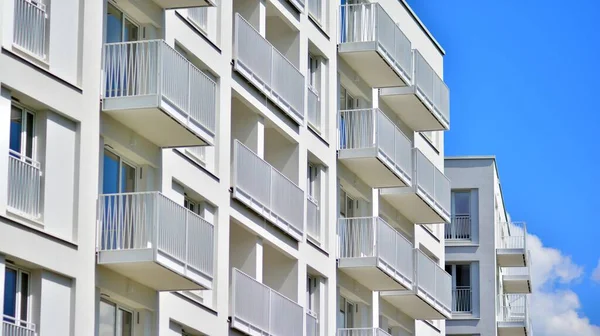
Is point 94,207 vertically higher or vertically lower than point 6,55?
lower

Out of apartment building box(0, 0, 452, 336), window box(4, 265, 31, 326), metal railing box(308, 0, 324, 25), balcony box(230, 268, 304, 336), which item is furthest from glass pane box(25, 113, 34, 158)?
metal railing box(308, 0, 324, 25)

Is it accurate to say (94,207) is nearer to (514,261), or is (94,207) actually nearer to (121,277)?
(121,277)

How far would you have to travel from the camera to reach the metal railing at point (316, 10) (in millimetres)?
45375

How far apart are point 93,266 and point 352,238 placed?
1711 cm

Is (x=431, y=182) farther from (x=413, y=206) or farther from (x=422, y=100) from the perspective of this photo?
(x=422, y=100)

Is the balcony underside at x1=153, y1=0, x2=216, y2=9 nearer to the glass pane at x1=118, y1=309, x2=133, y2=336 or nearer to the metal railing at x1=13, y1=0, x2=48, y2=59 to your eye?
the metal railing at x1=13, y1=0, x2=48, y2=59

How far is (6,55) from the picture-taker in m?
28.5

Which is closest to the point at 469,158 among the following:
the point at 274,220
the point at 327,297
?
the point at 327,297

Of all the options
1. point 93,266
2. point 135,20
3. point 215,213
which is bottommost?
point 93,266

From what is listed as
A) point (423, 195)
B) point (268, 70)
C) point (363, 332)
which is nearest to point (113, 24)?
point (268, 70)

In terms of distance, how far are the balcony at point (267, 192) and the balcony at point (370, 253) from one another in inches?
181

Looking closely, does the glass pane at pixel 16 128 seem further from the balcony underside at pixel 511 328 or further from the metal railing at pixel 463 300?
the balcony underside at pixel 511 328

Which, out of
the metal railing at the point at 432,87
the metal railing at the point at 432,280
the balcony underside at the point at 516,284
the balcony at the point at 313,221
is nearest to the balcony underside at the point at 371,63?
the metal railing at the point at 432,87

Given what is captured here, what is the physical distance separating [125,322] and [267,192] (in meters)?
7.76
